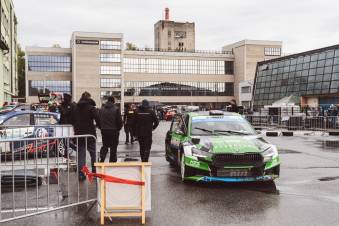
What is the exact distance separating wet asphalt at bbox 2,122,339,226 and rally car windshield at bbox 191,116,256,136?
1.23 metres

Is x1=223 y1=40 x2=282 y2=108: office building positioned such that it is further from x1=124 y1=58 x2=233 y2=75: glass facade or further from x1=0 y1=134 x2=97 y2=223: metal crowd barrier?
x1=0 y1=134 x2=97 y2=223: metal crowd barrier

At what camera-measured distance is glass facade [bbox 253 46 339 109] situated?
51906 millimetres

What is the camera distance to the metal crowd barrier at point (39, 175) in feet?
22.5

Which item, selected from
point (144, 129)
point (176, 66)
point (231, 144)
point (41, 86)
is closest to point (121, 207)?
point (231, 144)

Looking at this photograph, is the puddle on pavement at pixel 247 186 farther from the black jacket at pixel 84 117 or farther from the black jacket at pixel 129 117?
the black jacket at pixel 129 117

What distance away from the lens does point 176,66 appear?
10644 centimetres

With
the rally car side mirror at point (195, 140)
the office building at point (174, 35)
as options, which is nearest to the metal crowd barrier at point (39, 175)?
the rally car side mirror at point (195, 140)

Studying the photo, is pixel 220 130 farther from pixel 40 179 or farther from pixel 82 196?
pixel 40 179

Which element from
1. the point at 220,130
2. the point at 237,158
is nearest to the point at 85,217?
the point at 237,158

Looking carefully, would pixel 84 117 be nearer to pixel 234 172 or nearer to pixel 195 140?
pixel 195 140

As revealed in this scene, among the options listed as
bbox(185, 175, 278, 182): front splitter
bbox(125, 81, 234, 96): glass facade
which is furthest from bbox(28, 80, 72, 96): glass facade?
bbox(185, 175, 278, 182): front splitter

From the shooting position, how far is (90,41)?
9450 centimetres

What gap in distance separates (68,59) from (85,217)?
96.1m

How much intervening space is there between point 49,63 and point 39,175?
311ft
